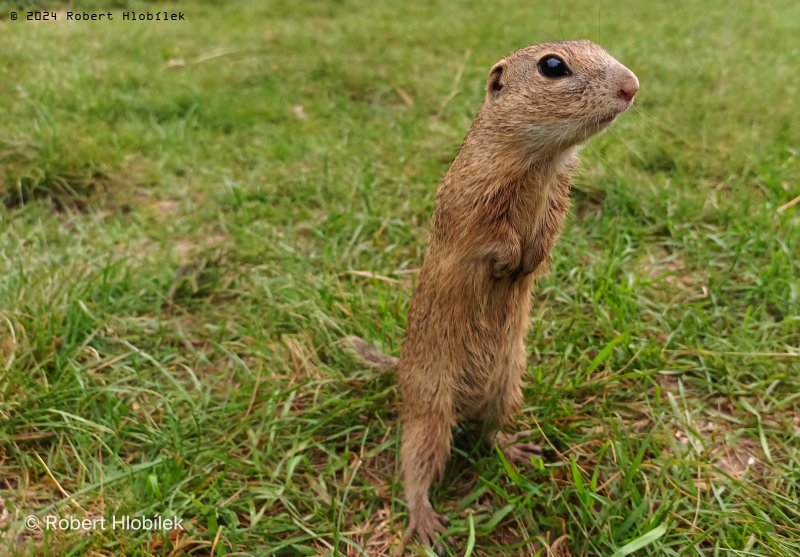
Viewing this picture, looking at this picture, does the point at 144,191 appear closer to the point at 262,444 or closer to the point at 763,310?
the point at 262,444

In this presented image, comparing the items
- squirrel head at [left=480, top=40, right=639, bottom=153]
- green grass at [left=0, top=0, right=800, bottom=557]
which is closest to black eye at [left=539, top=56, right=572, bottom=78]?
squirrel head at [left=480, top=40, right=639, bottom=153]

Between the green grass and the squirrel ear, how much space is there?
1111 millimetres

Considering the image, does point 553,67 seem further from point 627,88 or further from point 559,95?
point 627,88

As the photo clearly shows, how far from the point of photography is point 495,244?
189 centimetres

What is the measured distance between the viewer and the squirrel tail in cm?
241

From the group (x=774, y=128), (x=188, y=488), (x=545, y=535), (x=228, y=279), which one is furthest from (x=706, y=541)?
(x=774, y=128)

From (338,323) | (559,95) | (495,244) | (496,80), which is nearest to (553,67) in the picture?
(559,95)

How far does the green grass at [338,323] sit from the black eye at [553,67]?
3.69ft

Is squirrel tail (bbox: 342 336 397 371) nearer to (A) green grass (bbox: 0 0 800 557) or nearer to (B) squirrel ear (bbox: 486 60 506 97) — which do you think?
(A) green grass (bbox: 0 0 800 557)

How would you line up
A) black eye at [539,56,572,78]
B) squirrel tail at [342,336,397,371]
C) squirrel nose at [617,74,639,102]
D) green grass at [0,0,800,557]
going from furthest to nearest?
squirrel tail at [342,336,397,371] → green grass at [0,0,800,557] → black eye at [539,56,572,78] → squirrel nose at [617,74,639,102]

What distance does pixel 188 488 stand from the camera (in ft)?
6.65

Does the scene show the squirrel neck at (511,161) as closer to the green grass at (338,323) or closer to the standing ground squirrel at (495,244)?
the standing ground squirrel at (495,244)

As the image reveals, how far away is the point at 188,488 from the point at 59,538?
397mm

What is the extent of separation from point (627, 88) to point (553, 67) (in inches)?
9.7
